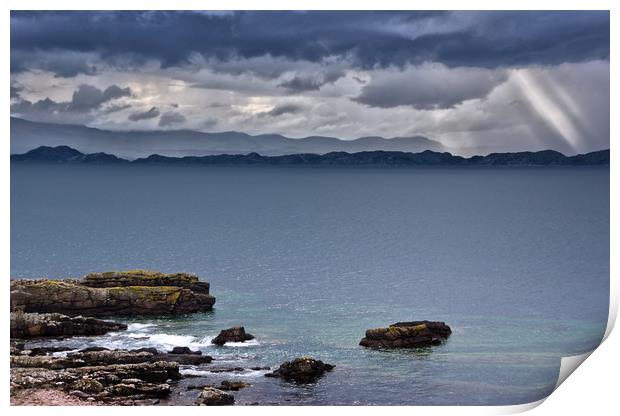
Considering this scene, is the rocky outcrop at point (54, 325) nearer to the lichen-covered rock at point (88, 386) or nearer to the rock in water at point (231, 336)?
the rock in water at point (231, 336)

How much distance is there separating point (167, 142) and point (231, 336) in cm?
1006

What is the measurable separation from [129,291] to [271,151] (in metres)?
8.76

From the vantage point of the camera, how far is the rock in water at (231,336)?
29656mm

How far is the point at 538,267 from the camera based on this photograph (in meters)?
45.8

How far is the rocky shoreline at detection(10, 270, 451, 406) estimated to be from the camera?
2397 centimetres

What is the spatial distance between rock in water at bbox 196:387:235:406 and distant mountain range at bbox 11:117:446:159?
14398 mm

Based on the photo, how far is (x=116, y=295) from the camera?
33969 millimetres

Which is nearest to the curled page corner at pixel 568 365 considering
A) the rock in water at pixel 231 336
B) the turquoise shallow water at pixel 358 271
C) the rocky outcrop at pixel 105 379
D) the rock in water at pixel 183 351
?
the turquoise shallow water at pixel 358 271

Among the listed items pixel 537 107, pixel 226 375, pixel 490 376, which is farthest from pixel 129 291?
pixel 537 107

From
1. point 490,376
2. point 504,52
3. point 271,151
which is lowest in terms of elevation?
point 490,376

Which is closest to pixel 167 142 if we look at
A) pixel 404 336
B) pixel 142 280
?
pixel 142 280

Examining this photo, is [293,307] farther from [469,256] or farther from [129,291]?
[469,256]

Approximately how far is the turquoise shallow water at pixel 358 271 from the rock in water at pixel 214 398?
0.40m

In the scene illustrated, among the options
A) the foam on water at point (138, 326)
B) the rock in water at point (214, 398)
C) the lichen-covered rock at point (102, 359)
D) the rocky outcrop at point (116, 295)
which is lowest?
the rock in water at point (214, 398)
